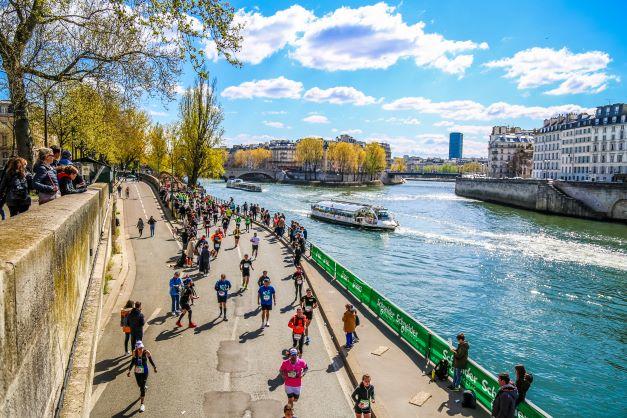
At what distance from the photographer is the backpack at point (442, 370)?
498 inches

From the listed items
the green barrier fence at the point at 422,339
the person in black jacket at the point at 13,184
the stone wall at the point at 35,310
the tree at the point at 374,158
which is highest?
the tree at the point at 374,158

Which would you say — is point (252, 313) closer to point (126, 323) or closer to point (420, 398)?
point (126, 323)

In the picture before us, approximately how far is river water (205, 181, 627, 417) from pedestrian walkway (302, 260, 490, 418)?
4533mm

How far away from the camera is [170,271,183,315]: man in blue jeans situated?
54.0 ft

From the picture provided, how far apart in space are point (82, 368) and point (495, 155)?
570ft

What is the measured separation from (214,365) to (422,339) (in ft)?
19.6

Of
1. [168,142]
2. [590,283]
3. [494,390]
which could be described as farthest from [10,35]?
[168,142]

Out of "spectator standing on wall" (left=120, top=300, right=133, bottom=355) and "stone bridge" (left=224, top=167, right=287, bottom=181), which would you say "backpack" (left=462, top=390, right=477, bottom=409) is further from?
"stone bridge" (left=224, top=167, right=287, bottom=181)

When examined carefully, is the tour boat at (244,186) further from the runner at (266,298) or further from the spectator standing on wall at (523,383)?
the spectator standing on wall at (523,383)

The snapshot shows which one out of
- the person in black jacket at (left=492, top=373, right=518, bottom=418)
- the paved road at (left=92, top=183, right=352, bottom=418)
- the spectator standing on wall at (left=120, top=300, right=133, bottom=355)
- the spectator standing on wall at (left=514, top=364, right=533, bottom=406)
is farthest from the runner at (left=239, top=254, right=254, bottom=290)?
the person in black jacket at (left=492, top=373, right=518, bottom=418)

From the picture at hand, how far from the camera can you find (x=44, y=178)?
8398mm

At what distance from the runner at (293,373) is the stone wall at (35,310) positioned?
521cm

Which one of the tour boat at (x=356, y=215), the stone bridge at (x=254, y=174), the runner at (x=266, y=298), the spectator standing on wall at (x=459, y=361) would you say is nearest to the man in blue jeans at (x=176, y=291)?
the runner at (x=266, y=298)

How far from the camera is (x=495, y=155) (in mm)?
166000
